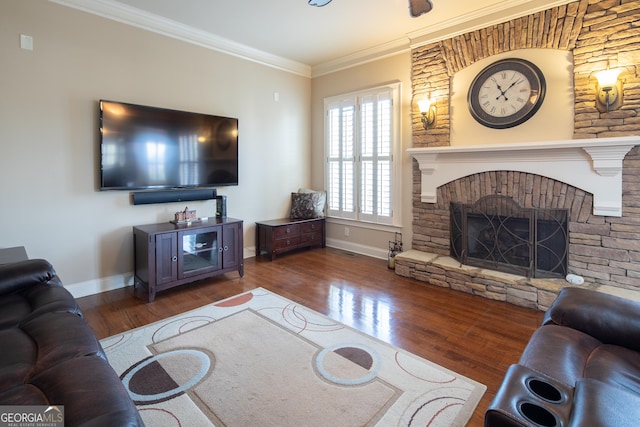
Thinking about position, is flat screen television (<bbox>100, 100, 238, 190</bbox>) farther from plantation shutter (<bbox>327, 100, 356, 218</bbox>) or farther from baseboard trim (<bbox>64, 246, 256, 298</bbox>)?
Answer: plantation shutter (<bbox>327, 100, 356, 218</bbox>)

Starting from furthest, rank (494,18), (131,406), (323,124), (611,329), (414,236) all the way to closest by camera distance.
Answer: (323,124) → (414,236) → (494,18) → (611,329) → (131,406)

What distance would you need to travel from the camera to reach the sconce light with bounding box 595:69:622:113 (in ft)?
9.27

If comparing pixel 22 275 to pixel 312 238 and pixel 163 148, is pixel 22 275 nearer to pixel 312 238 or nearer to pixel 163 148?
pixel 163 148

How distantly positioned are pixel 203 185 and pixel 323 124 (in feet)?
7.70

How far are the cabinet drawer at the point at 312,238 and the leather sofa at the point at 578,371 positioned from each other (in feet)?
12.1

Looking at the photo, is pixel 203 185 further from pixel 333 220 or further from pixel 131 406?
pixel 131 406

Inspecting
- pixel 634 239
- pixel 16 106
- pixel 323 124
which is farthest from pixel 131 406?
pixel 323 124

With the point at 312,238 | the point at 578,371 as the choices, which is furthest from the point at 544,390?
the point at 312,238

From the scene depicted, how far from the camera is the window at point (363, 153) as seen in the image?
460cm

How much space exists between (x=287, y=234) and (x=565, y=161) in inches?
137

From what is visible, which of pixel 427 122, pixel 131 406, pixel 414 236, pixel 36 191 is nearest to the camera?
pixel 131 406

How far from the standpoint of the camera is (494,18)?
3.52 m

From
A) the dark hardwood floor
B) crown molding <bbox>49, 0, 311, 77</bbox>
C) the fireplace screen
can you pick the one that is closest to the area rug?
the dark hardwood floor

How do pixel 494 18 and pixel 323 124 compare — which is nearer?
pixel 494 18
